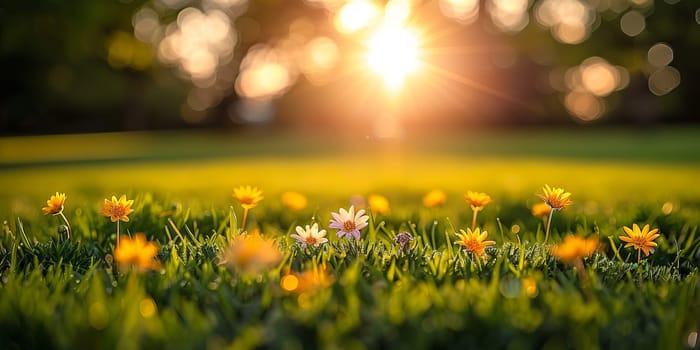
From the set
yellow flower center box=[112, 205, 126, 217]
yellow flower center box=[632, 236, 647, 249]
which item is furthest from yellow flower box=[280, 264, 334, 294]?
yellow flower center box=[632, 236, 647, 249]

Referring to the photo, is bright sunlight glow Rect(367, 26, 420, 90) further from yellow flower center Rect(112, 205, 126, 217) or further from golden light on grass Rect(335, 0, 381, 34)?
yellow flower center Rect(112, 205, 126, 217)

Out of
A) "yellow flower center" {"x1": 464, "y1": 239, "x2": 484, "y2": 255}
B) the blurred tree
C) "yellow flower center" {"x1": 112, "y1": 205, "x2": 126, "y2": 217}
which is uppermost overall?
the blurred tree

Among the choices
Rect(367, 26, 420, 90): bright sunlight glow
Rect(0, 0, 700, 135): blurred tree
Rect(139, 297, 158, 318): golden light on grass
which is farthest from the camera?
Rect(0, 0, 700, 135): blurred tree

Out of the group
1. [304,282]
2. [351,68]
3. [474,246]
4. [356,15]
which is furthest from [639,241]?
[351,68]

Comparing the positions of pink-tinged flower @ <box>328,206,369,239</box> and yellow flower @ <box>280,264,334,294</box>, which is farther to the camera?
pink-tinged flower @ <box>328,206,369,239</box>

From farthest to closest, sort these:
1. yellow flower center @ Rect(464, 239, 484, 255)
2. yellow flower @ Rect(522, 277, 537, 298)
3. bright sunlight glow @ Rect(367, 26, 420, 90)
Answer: bright sunlight glow @ Rect(367, 26, 420, 90) → yellow flower center @ Rect(464, 239, 484, 255) → yellow flower @ Rect(522, 277, 537, 298)

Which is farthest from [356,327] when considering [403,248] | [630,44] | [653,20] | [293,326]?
[630,44]

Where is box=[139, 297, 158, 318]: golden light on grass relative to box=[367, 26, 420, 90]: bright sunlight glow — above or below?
below

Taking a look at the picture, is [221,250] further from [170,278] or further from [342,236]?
[342,236]
